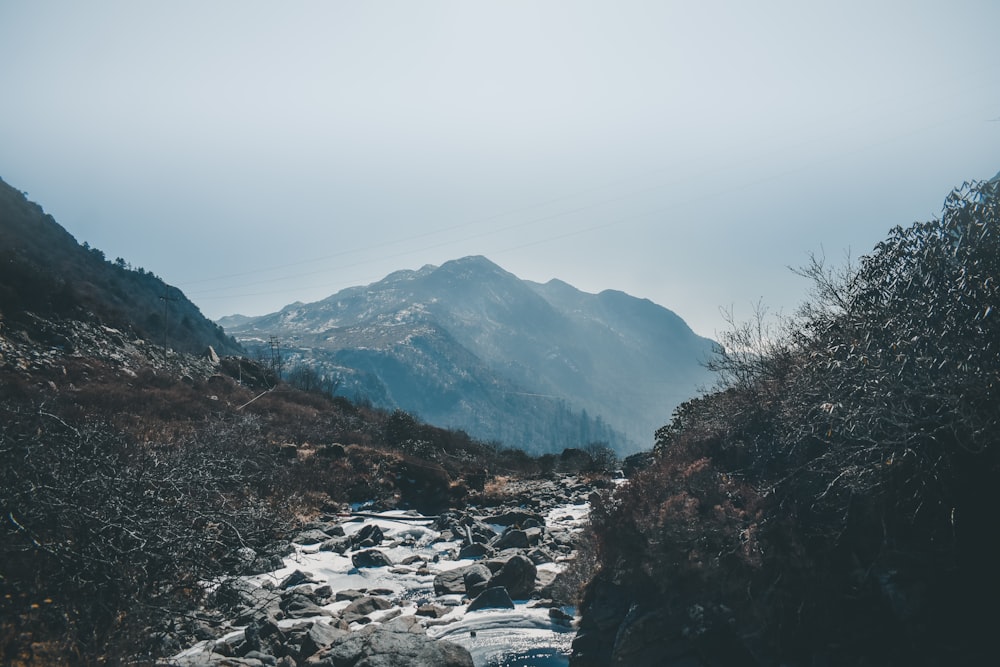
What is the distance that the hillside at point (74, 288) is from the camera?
28328 millimetres

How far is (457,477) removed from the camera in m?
24.9

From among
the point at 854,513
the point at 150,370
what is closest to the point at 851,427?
the point at 854,513

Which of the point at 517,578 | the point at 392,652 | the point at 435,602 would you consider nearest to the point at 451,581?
the point at 435,602

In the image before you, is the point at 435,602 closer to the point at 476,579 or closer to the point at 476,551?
the point at 476,579

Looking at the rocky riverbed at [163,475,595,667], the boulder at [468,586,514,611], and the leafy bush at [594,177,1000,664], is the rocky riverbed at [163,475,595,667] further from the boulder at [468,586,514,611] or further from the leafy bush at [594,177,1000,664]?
the leafy bush at [594,177,1000,664]

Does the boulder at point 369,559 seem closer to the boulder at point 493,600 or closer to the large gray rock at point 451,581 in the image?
the large gray rock at point 451,581

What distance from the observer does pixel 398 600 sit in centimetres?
1120

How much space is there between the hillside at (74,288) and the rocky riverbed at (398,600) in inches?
857

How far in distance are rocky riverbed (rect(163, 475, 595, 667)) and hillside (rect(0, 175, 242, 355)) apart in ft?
71.4

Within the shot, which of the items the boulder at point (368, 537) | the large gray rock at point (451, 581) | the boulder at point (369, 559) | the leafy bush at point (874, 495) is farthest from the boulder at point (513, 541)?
the leafy bush at point (874, 495)

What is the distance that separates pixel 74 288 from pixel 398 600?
33.1 m

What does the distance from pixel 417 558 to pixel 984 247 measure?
12626mm

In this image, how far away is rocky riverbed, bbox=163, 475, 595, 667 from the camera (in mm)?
7996

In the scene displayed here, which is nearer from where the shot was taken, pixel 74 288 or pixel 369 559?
pixel 369 559
